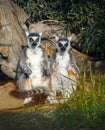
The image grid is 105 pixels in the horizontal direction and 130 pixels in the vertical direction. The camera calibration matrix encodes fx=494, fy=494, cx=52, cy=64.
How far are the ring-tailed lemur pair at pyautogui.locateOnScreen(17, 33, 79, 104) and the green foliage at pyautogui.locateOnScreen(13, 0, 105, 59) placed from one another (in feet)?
6.93

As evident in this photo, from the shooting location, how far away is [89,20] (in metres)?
11.7

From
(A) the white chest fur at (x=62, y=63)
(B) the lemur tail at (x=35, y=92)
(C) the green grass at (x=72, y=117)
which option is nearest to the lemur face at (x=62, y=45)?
(A) the white chest fur at (x=62, y=63)

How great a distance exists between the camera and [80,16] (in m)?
11.8

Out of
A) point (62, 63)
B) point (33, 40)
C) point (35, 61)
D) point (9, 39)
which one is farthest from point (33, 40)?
point (9, 39)

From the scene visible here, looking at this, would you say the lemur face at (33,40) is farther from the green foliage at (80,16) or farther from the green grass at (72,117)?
the green grass at (72,117)

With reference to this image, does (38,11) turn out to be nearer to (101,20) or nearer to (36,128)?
(101,20)

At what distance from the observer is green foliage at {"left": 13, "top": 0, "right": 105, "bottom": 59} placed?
37.8 feet

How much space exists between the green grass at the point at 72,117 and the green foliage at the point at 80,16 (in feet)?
14.0

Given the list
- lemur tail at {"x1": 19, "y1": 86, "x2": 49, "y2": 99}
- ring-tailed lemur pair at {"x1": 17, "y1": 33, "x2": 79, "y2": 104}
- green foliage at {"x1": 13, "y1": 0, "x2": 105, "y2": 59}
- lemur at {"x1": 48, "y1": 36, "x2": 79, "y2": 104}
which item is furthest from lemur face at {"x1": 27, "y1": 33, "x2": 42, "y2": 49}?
green foliage at {"x1": 13, "y1": 0, "x2": 105, "y2": 59}

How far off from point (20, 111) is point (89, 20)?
14.6 ft

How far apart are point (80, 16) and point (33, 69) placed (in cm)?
285

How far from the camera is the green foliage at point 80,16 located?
37.8ft

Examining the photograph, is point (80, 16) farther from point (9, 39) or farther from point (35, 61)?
point (35, 61)

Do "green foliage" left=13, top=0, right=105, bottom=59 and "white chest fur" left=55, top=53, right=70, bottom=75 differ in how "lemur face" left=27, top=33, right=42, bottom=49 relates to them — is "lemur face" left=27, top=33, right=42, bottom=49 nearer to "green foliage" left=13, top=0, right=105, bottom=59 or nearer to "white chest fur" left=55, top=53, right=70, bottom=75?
"white chest fur" left=55, top=53, right=70, bottom=75
